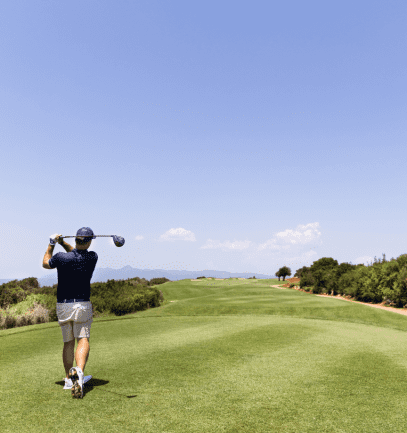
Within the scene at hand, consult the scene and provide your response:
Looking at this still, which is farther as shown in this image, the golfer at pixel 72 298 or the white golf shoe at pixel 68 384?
the golfer at pixel 72 298

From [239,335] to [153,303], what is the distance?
1235 cm

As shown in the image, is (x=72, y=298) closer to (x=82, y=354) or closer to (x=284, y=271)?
(x=82, y=354)

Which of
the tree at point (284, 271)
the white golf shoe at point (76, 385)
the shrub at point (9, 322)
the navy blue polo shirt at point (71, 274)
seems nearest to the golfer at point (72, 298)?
the navy blue polo shirt at point (71, 274)

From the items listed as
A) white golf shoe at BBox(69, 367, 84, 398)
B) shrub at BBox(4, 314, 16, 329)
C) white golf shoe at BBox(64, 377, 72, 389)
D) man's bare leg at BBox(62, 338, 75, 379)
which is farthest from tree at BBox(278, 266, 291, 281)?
white golf shoe at BBox(69, 367, 84, 398)

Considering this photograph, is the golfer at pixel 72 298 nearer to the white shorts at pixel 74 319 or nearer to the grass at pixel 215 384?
the white shorts at pixel 74 319

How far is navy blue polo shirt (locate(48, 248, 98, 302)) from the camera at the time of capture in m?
4.88

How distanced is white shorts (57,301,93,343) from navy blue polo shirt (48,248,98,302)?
12 cm

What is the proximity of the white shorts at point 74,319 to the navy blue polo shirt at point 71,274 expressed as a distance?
12 centimetres

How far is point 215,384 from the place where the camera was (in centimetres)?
485

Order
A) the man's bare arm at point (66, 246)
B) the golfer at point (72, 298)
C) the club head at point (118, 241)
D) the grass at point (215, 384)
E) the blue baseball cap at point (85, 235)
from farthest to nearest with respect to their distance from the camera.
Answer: the club head at point (118, 241) → the man's bare arm at point (66, 246) → the blue baseball cap at point (85, 235) → the golfer at point (72, 298) → the grass at point (215, 384)

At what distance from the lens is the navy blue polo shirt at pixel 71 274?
4.88m

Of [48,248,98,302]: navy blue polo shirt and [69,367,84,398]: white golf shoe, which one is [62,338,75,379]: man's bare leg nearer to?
[69,367,84,398]: white golf shoe

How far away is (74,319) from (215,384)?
7.62 ft

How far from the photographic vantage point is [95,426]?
11.5 feet
